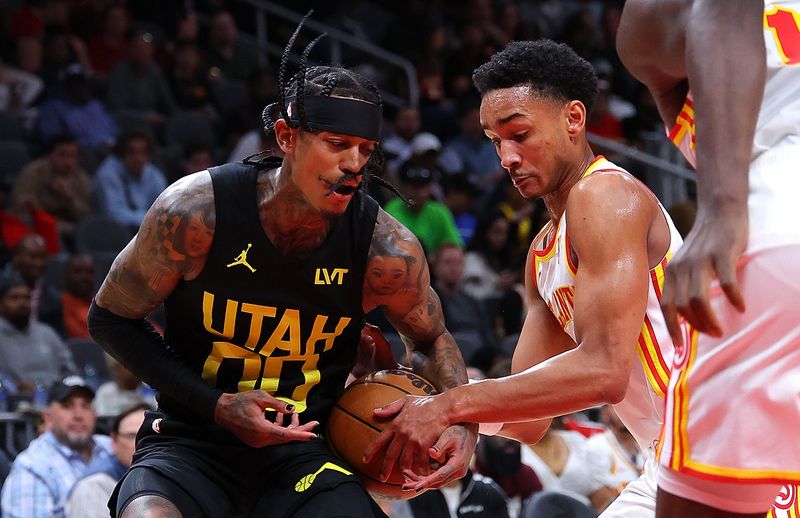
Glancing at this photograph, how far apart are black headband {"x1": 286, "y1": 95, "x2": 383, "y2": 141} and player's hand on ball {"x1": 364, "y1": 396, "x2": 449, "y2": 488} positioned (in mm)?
862

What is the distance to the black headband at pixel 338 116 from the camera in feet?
12.0

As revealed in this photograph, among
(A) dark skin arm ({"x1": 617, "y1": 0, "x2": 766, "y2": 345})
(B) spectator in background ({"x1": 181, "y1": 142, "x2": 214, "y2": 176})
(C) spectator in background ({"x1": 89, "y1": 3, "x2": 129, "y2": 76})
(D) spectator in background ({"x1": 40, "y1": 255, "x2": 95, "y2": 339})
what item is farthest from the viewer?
(C) spectator in background ({"x1": 89, "y1": 3, "x2": 129, "y2": 76})

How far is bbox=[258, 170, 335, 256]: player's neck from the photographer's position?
3.78m

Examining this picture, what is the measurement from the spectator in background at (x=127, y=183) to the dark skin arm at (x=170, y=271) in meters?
6.96

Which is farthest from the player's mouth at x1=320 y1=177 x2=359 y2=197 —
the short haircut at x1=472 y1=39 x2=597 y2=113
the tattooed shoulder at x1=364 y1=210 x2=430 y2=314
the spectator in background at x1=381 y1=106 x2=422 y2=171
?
the spectator in background at x1=381 y1=106 x2=422 y2=171

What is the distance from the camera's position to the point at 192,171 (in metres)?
10.7

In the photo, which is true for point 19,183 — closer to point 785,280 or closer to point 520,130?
point 520,130

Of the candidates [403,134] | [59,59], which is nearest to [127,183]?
[59,59]

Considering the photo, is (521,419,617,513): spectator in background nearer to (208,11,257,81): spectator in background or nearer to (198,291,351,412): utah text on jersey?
(198,291,351,412): utah text on jersey

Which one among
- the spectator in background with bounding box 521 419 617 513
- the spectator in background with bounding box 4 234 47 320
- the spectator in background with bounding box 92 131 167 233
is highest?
the spectator in background with bounding box 92 131 167 233

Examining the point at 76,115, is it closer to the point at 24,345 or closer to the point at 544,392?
the point at 24,345

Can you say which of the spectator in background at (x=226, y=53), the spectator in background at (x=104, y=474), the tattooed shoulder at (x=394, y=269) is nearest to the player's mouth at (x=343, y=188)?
the tattooed shoulder at (x=394, y=269)

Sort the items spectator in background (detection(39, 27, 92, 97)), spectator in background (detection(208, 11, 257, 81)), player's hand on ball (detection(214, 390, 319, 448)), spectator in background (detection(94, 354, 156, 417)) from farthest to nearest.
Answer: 1. spectator in background (detection(208, 11, 257, 81))
2. spectator in background (detection(39, 27, 92, 97))
3. spectator in background (detection(94, 354, 156, 417))
4. player's hand on ball (detection(214, 390, 319, 448))

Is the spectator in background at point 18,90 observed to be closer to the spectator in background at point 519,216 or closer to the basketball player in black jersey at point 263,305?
the spectator in background at point 519,216
